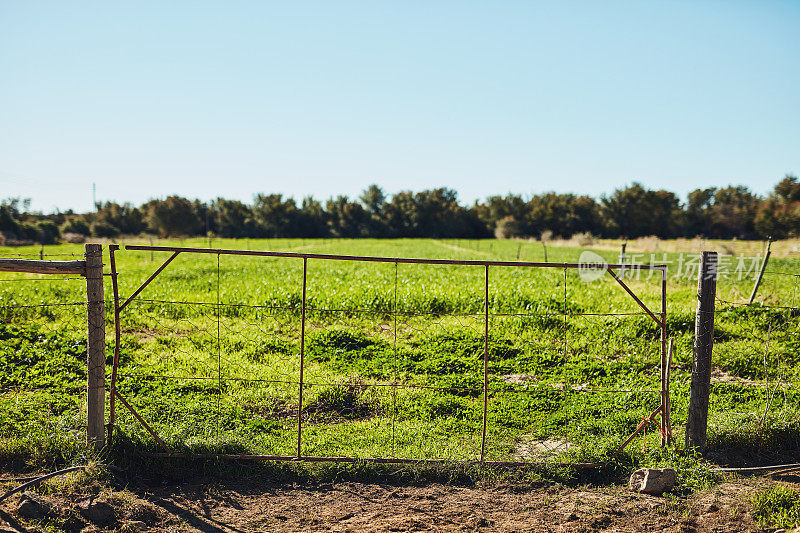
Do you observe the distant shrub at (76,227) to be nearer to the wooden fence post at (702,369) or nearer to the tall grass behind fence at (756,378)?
the tall grass behind fence at (756,378)

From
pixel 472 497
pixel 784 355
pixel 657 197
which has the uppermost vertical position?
pixel 657 197

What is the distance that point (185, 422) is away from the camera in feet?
17.5

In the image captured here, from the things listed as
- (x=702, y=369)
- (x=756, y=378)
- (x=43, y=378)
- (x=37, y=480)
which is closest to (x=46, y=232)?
(x=43, y=378)

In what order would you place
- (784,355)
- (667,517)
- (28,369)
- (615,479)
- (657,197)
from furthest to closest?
(657,197) < (784,355) < (28,369) < (615,479) < (667,517)

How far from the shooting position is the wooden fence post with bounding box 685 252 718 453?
4906 mm

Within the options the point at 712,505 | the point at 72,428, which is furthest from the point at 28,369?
the point at 712,505

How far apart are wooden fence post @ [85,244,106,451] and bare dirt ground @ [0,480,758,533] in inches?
26.0

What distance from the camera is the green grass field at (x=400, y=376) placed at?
204 inches

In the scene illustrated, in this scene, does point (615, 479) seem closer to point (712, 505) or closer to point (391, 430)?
point (712, 505)

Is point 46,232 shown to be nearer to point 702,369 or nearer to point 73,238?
point 73,238

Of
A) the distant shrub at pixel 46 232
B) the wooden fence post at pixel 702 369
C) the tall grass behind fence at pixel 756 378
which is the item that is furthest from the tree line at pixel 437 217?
the wooden fence post at pixel 702 369

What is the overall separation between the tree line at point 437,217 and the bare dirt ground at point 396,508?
170 feet

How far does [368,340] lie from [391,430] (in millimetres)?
3382

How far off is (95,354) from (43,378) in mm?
2946
